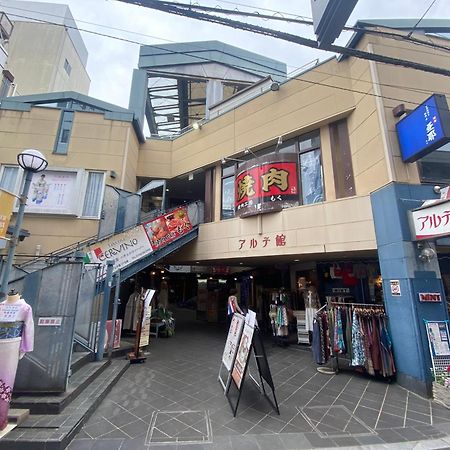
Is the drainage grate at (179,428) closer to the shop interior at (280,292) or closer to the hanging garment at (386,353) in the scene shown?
the hanging garment at (386,353)

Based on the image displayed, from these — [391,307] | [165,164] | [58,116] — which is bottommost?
[391,307]

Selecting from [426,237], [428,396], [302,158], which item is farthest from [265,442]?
[302,158]

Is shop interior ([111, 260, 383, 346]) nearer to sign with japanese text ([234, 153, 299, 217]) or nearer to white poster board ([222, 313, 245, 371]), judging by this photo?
white poster board ([222, 313, 245, 371])

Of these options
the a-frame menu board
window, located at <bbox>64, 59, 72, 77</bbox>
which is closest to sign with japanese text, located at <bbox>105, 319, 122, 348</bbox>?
Result: the a-frame menu board

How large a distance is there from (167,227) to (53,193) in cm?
503

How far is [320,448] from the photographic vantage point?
3395 millimetres

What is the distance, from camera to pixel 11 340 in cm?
360

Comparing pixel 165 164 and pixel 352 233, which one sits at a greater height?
pixel 165 164

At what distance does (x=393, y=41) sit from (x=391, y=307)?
7.24 metres

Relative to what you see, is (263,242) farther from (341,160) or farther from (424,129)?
(424,129)

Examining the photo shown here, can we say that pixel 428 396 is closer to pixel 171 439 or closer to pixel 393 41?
pixel 171 439

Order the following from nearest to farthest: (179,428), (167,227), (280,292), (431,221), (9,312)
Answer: (9,312) → (179,428) → (431,221) → (280,292) → (167,227)

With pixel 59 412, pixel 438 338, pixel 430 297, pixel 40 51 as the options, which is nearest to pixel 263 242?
pixel 430 297

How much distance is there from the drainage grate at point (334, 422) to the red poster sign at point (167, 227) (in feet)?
21.8
